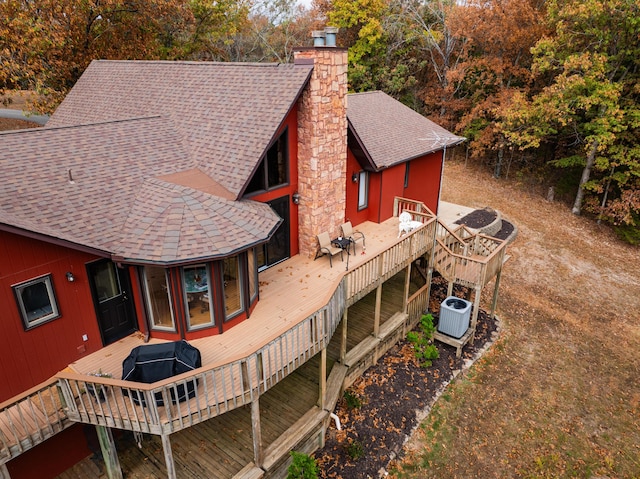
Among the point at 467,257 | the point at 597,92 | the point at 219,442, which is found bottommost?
the point at 219,442

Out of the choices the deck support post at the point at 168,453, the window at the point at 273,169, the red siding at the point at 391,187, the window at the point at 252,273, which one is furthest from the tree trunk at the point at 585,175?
the deck support post at the point at 168,453

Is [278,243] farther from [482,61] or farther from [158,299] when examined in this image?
[482,61]

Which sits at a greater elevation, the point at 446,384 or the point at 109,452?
the point at 109,452

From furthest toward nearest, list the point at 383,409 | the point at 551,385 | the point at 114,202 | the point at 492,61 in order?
the point at 492,61, the point at 551,385, the point at 383,409, the point at 114,202

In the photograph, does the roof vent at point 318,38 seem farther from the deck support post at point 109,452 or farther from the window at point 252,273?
the deck support post at point 109,452

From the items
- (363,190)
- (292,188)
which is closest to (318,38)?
(292,188)

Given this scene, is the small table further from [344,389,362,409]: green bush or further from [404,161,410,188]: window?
[404,161,410,188]: window

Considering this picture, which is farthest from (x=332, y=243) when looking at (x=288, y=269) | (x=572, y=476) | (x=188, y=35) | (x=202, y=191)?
(x=188, y=35)
